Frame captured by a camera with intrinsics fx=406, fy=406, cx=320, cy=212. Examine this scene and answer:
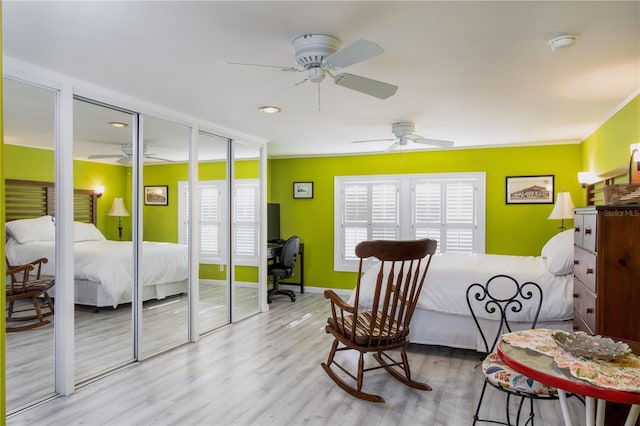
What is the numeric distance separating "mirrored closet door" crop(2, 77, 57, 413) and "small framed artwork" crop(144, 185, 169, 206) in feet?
2.85

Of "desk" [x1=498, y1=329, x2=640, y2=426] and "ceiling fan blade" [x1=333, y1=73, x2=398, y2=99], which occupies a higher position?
"ceiling fan blade" [x1=333, y1=73, x2=398, y2=99]

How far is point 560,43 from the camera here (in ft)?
7.27

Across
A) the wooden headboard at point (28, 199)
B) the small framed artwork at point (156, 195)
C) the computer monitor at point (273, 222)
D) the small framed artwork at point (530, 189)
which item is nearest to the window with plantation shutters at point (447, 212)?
the small framed artwork at point (530, 189)

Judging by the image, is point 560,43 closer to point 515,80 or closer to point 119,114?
point 515,80

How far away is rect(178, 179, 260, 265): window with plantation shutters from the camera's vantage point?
411 cm

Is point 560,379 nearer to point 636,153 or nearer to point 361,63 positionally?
point 361,63

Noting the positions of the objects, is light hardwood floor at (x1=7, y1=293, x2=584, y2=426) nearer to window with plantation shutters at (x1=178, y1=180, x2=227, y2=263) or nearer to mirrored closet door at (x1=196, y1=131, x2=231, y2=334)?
mirrored closet door at (x1=196, y1=131, x2=231, y2=334)

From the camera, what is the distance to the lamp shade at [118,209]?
3.43m

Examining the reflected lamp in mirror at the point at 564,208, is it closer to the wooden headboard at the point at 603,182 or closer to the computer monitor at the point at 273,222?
the wooden headboard at the point at 603,182

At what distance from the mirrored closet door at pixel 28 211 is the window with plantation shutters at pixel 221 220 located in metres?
1.31

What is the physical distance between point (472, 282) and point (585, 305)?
1106mm

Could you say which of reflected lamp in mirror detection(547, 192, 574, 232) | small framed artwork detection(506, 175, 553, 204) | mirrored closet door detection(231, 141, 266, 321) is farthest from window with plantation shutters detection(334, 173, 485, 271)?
mirrored closet door detection(231, 141, 266, 321)

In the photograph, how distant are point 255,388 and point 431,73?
2.60 metres

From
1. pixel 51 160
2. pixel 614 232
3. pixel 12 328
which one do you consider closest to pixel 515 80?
pixel 614 232
